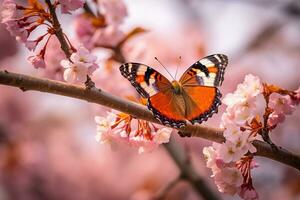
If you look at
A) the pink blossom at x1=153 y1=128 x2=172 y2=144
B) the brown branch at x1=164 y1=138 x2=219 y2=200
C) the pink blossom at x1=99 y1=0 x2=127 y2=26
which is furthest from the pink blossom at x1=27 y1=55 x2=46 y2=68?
the brown branch at x1=164 y1=138 x2=219 y2=200

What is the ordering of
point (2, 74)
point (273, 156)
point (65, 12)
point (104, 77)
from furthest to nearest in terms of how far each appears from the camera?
1. point (104, 77)
2. point (65, 12)
3. point (273, 156)
4. point (2, 74)

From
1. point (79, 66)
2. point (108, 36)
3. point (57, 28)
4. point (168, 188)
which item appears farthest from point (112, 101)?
point (168, 188)

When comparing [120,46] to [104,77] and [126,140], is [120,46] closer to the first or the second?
[104,77]

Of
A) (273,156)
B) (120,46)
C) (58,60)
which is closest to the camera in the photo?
(273,156)

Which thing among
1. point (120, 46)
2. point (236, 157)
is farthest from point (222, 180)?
point (120, 46)

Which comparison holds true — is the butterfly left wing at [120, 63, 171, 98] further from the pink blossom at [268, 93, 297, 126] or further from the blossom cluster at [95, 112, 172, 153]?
the pink blossom at [268, 93, 297, 126]

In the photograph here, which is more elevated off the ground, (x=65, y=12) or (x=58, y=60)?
(x=65, y=12)

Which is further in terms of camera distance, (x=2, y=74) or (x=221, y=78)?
(x=221, y=78)
